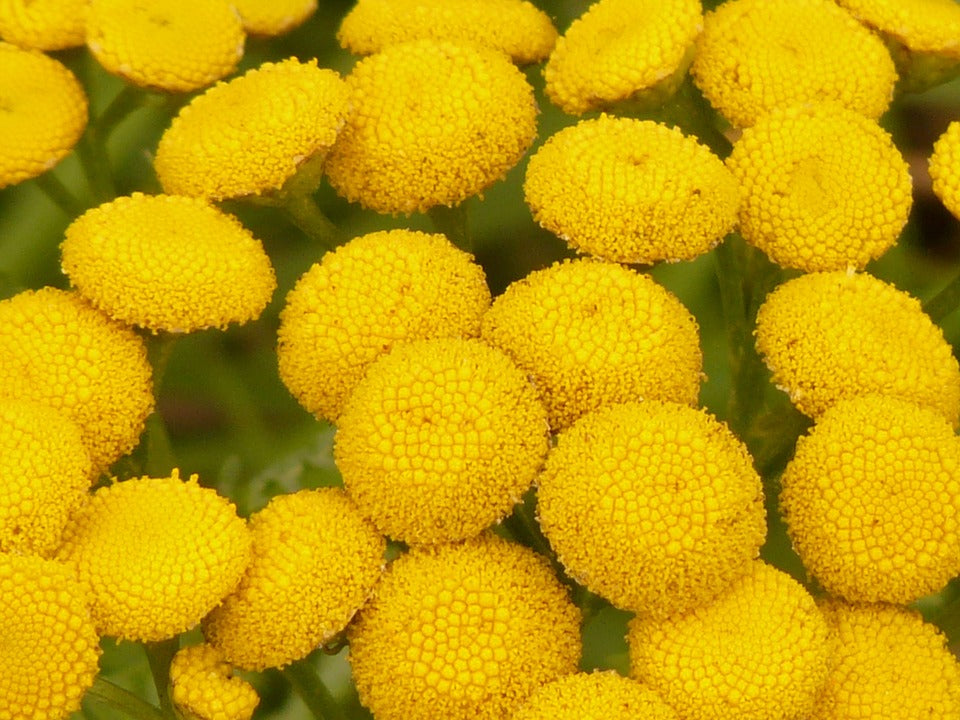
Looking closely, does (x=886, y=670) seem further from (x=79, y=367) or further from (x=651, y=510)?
(x=79, y=367)

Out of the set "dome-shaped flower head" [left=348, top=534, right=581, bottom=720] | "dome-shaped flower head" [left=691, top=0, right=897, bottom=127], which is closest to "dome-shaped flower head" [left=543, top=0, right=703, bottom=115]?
"dome-shaped flower head" [left=691, top=0, right=897, bottom=127]

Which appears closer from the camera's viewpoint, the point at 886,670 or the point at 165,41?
the point at 886,670

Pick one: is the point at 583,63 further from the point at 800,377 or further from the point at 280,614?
the point at 280,614

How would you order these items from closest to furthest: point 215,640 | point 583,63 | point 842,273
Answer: point 215,640 < point 842,273 < point 583,63

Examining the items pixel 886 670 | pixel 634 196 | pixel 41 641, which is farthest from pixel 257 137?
pixel 886 670

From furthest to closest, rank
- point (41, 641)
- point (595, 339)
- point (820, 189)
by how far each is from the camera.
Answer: point (820, 189)
point (595, 339)
point (41, 641)

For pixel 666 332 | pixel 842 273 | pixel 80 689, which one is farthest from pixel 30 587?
pixel 842 273

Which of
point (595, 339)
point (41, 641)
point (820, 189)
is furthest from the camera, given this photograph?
point (820, 189)
